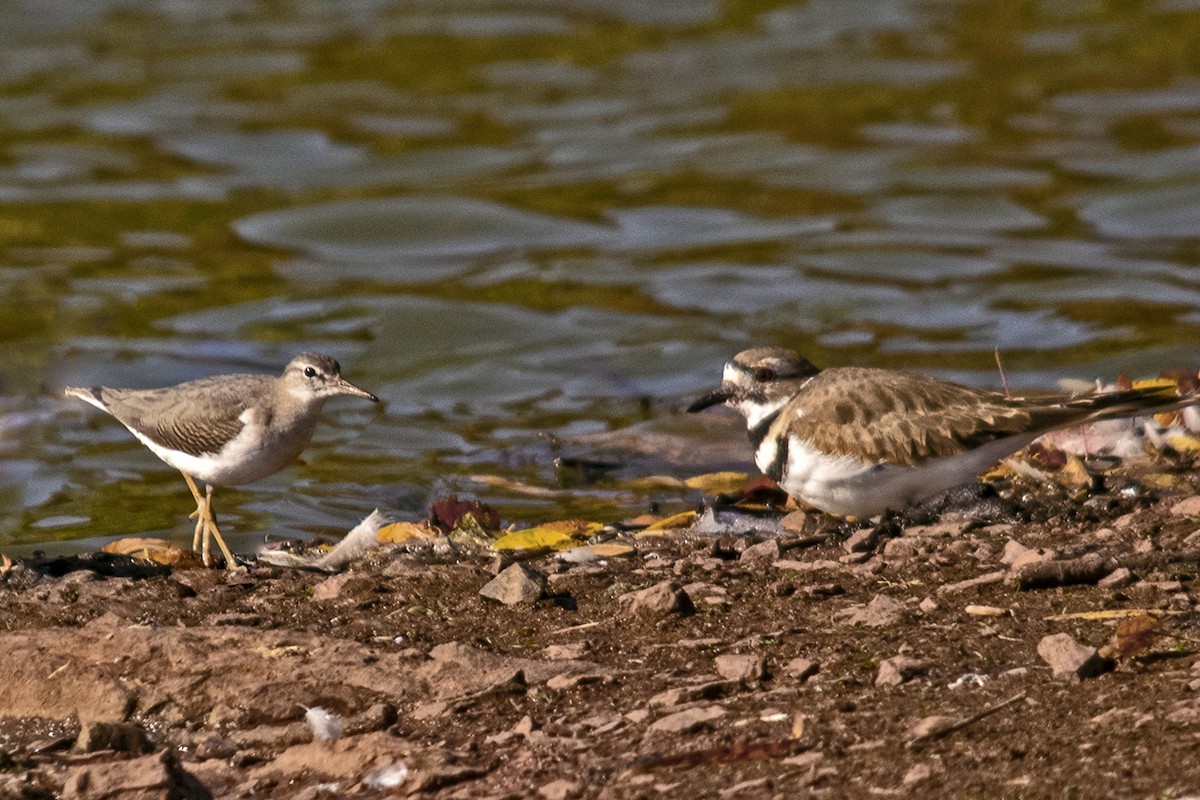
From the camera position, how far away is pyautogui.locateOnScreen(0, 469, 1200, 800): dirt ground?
5.07 metres

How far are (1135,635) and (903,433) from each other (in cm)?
209

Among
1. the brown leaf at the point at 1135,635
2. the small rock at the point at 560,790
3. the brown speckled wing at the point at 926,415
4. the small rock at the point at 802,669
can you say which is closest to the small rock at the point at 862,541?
the brown speckled wing at the point at 926,415

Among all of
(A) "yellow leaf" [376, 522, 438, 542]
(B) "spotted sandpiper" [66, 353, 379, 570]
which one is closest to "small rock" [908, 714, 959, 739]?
(A) "yellow leaf" [376, 522, 438, 542]

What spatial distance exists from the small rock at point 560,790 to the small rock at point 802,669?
0.99m

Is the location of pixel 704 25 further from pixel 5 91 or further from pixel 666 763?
pixel 666 763

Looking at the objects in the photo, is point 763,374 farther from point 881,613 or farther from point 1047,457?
point 881,613

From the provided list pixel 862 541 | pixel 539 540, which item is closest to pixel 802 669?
pixel 862 541

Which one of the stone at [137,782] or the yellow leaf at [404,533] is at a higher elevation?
the stone at [137,782]

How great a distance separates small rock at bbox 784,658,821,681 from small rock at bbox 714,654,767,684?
8 centimetres

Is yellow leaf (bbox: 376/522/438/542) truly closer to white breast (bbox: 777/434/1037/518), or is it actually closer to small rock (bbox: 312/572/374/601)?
small rock (bbox: 312/572/374/601)

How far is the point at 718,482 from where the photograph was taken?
9805 mm

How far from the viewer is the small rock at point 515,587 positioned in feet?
22.0

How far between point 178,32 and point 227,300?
35.7 ft

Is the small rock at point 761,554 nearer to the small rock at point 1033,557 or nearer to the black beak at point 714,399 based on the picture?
the small rock at point 1033,557
